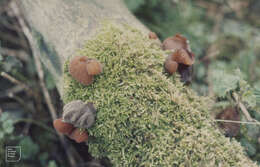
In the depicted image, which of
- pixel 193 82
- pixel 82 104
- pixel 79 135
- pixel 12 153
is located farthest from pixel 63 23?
pixel 193 82

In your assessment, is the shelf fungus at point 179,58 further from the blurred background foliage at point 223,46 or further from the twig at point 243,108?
the twig at point 243,108

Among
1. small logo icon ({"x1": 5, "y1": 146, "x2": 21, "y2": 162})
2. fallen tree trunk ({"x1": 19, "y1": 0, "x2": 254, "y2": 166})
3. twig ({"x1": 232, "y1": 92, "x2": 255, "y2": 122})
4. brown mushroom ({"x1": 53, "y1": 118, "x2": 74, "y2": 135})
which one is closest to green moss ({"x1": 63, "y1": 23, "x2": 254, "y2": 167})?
fallen tree trunk ({"x1": 19, "y1": 0, "x2": 254, "y2": 166})

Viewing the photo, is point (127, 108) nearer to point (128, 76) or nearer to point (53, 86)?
point (128, 76)

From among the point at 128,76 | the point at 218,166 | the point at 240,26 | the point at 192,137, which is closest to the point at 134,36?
the point at 128,76

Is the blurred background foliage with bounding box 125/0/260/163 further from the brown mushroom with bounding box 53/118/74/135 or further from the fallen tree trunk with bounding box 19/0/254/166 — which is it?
the brown mushroom with bounding box 53/118/74/135

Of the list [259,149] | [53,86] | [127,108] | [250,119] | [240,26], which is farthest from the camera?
[240,26]
